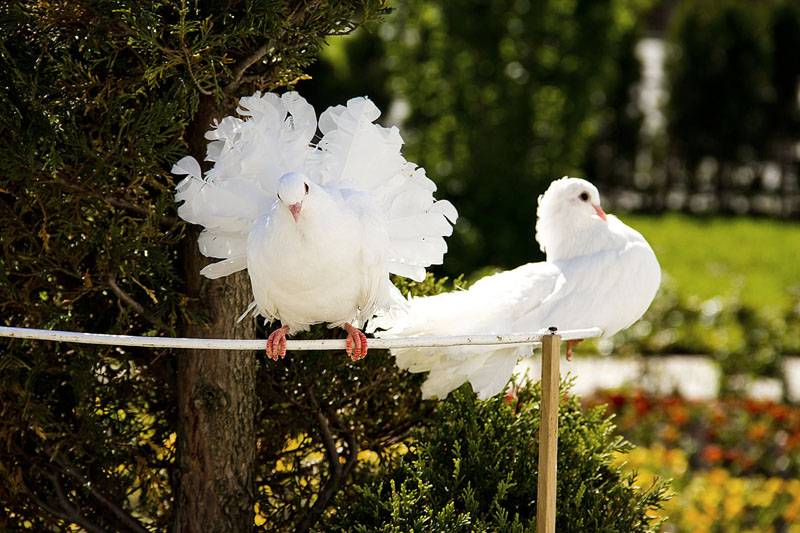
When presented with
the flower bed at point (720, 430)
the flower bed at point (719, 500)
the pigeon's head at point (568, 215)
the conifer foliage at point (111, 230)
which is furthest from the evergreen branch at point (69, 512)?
the flower bed at point (720, 430)

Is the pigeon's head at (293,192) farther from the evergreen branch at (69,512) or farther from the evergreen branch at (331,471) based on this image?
the evergreen branch at (69,512)

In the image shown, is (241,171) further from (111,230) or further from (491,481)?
(491,481)

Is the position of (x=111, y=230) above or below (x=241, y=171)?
below

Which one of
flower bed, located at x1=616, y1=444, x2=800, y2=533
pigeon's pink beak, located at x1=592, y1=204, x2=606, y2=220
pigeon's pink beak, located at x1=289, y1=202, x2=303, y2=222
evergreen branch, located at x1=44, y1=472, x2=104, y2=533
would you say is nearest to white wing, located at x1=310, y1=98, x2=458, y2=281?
pigeon's pink beak, located at x1=289, y1=202, x2=303, y2=222

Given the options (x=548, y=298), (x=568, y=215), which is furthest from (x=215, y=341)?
(x=568, y=215)

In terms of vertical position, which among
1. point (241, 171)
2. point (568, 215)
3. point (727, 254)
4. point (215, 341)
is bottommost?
point (215, 341)

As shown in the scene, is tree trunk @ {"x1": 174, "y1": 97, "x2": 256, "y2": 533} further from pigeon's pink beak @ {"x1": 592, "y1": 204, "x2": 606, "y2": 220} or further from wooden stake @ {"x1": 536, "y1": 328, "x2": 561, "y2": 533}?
pigeon's pink beak @ {"x1": 592, "y1": 204, "x2": 606, "y2": 220}

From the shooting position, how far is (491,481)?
9.44ft

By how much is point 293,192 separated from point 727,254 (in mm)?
8613

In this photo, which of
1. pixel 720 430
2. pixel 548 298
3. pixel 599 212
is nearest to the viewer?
pixel 548 298

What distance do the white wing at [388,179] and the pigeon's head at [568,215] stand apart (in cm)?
113

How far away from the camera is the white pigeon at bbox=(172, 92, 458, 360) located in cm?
258

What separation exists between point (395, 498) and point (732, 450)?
3.11 metres

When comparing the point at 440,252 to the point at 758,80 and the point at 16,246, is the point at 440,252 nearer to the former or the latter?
the point at 16,246
